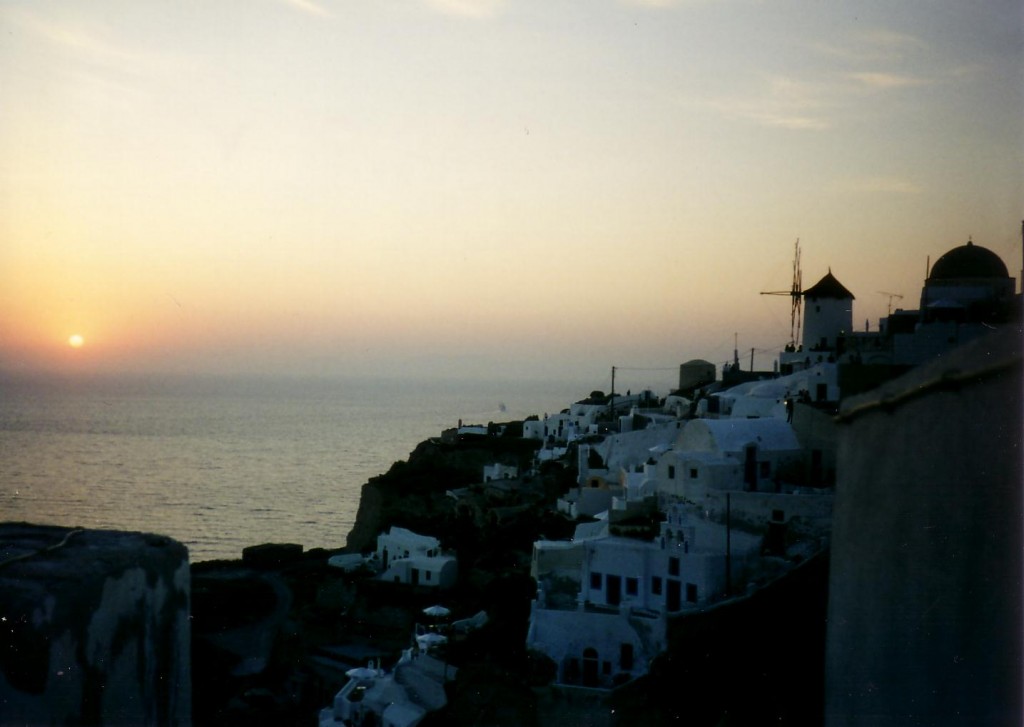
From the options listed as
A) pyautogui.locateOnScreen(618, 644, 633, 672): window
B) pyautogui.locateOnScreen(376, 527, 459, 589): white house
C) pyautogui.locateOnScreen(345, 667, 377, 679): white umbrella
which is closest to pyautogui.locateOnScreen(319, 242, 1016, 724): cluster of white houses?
pyautogui.locateOnScreen(618, 644, 633, 672): window

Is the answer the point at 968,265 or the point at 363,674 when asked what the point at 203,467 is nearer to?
the point at 363,674

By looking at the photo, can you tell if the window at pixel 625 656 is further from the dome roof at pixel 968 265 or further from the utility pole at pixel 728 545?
the dome roof at pixel 968 265

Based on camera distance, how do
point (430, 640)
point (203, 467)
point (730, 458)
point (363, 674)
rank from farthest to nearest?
point (203, 467), point (430, 640), point (363, 674), point (730, 458)

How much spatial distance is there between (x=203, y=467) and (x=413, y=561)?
48.9 metres

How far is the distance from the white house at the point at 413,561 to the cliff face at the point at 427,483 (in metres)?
1.89

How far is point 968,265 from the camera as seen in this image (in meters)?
26.1

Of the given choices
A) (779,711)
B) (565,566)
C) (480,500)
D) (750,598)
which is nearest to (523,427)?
(480,500)

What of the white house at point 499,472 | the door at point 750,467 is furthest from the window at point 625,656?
the white house at point 499,472

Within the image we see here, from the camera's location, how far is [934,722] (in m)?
2.08

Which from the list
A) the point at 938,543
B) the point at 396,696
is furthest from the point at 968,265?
the point at 938,543

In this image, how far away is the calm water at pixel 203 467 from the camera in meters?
47.8

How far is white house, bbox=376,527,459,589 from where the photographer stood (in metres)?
28.0

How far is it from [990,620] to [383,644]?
2598 centimetres

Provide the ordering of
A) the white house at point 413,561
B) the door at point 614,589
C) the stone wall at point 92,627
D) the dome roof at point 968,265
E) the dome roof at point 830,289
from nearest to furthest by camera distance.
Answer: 1. the stone wall at point 92,627
2. the door at point 614,589
3. the dome roof at point 968,265
4. the white house at point 413,561
5. the dome roof at point 830,289
